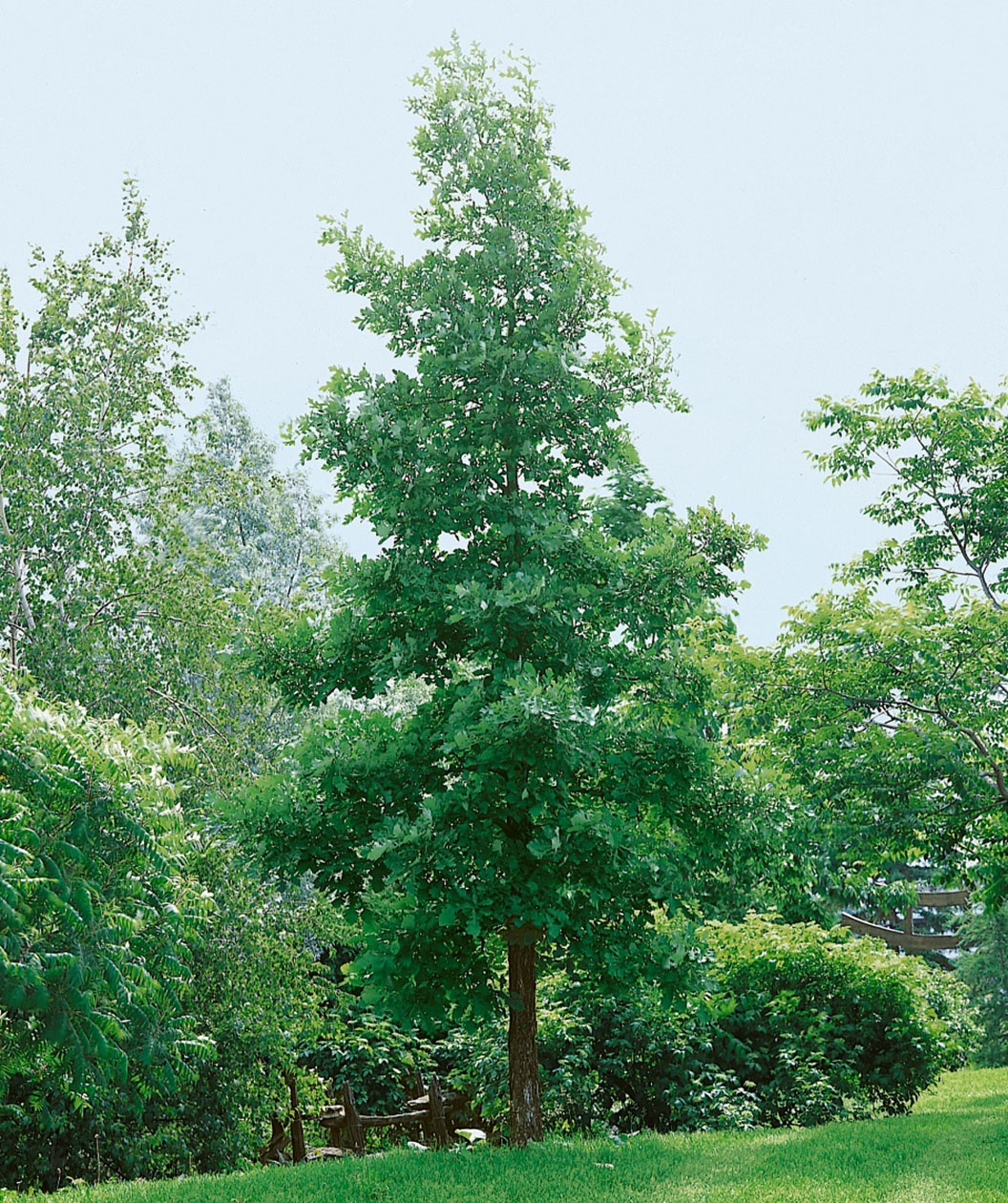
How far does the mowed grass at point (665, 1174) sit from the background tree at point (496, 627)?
3.03 feet

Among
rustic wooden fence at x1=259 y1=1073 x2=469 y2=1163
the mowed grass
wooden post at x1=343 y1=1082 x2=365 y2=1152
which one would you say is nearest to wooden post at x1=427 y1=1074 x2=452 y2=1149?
rustic wooden fence at x1=259 y1=1073 x2=469 y2=1163

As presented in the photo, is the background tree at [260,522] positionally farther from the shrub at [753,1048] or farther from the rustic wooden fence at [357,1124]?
the shrub at [753,1048]

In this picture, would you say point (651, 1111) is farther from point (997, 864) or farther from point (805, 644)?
point (805, 644)

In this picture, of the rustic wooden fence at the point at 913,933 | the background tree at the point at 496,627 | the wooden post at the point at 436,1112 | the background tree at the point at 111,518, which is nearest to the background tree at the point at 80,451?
the background tree at the point at 111,518

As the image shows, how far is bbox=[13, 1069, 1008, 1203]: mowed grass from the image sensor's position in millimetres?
7512

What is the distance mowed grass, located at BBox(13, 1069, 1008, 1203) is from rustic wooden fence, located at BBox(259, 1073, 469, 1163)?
6233 mm

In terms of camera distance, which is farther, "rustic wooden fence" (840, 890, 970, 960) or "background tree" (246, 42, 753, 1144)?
"rustic wooden fence" (840, 890, 970, 960)

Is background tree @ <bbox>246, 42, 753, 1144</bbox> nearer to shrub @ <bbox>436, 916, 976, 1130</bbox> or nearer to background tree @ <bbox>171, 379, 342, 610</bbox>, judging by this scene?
shrub @ <bbox>436, 916, 976, 1130</bbox>

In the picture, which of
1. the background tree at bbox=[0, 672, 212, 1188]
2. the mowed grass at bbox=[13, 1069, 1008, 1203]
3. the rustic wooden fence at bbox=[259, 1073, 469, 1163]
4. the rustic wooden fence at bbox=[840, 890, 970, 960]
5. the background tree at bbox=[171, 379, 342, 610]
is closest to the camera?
the background tree at bbox=[0, 672, 212, 1188]

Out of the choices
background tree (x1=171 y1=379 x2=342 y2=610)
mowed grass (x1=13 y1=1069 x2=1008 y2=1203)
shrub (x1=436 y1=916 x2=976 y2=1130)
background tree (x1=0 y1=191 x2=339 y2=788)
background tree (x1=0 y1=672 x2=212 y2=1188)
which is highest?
background tree (x1=171 y1=379 x2=342 y2=610)

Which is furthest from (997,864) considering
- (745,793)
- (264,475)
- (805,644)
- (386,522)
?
(264,475)

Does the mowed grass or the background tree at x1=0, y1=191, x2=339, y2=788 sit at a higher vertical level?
the background tree at x1=0, y1=191, x2=339, y2=788

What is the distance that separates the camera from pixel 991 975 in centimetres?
2364

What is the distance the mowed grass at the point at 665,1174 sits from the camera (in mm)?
7512
